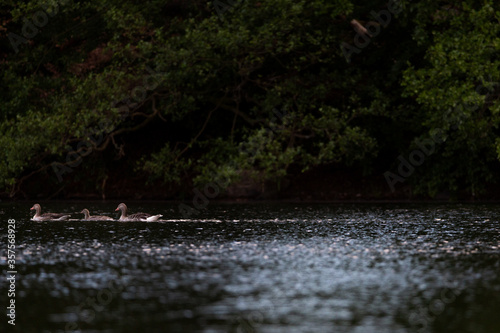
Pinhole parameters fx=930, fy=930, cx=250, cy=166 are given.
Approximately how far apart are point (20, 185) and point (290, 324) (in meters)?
36.3

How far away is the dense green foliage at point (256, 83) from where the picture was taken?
A: 137ft

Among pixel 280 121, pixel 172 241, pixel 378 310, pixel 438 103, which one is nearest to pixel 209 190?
pixel 280 121

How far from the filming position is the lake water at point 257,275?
1451 cm

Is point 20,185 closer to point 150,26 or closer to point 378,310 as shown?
point 150,26

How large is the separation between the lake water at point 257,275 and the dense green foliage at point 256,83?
1041 cm

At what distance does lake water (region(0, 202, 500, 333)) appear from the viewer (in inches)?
571

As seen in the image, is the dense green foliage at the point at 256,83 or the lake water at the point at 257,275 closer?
the lake water at the point at 257,275

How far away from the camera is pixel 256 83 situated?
4647 cm

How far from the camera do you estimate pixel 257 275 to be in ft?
62.4

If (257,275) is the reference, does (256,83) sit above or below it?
above

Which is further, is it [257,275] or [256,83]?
[256,83]

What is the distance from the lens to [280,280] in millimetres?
18359

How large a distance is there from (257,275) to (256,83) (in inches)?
1110

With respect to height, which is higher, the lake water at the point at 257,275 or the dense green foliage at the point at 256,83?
the dense green foliage at the point at 256,83
